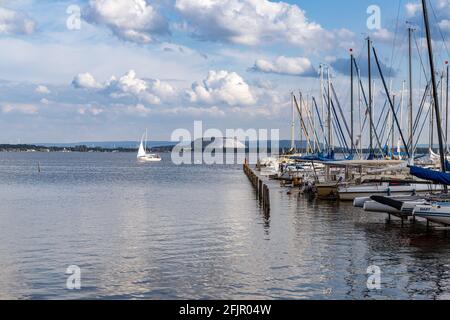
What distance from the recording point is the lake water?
73.9 ft

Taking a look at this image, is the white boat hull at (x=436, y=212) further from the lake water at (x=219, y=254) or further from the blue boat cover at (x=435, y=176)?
the blue boat cover at (x=435, y=176)

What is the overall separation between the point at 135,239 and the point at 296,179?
4356cm

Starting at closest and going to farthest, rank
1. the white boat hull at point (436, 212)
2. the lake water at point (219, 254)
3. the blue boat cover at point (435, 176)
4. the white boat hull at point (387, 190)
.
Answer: the lake water at point (219, 254), the white boat hull at point (436, 212), the blue boat cover at point (435, 176), the white boat hull at point (387, 190)

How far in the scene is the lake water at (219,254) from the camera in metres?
22.5

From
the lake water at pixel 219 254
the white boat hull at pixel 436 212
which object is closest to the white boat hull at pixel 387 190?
the lake water at pixel 219 254

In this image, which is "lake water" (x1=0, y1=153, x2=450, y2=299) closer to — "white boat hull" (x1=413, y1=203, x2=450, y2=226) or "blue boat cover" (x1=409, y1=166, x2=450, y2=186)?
"white boat hull" (x1=413, y1=203, x2=450, y2=226)

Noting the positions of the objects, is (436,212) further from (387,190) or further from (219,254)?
(387,190)

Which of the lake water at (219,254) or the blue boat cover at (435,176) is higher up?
the blue boat cover at (435,176)

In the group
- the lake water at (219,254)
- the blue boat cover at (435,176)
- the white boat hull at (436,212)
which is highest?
the blue boat cover at (435,176)

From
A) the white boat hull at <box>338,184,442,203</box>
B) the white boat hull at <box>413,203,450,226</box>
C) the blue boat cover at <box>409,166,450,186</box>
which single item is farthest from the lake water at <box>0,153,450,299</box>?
the blue boat cover at <box>409,166,450,186</box>

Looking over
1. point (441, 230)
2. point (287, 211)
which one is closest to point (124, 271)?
point (441, 230)

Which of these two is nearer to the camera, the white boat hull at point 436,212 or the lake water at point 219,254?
the lake water at point 219,254

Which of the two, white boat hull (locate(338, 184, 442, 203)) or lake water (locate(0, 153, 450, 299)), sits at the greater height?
white boat hull (locate(338, 184, 442, 203))
